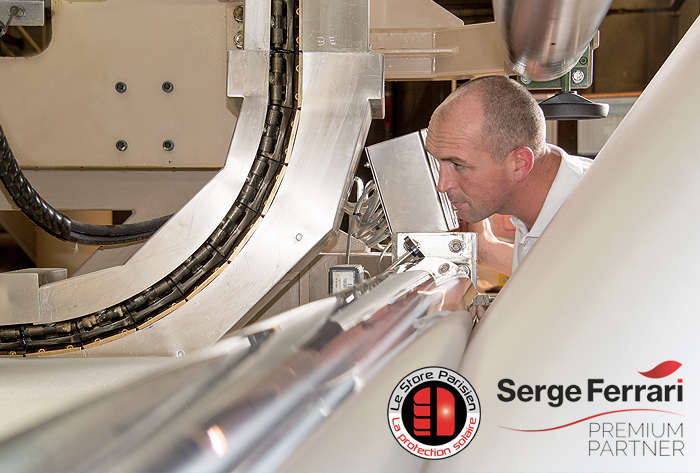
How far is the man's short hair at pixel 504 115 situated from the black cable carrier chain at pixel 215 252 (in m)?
0.41

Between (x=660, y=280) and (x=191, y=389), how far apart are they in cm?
25

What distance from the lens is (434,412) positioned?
0.97 feet

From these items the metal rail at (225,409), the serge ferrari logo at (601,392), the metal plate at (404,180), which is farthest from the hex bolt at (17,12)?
the serge ferrari logo at (601,392)

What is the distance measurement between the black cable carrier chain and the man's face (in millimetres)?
339

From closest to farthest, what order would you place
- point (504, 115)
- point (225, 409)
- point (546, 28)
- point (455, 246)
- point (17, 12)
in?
1. point (225, 409)
2. point (546, 28)
3. point (455, 246)
4. point (504, 115)
5. point (17, 12)

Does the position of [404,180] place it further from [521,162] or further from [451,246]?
[521,162]

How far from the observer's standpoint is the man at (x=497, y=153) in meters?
1.07

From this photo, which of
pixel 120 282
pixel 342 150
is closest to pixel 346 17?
pixel 342 150

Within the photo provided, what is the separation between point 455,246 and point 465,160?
21cm

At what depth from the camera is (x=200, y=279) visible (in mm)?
867

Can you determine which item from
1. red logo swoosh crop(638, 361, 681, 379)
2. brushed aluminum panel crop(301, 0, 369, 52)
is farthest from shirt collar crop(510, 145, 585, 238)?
red logo swoosh crop(638, 361, 681, 379)

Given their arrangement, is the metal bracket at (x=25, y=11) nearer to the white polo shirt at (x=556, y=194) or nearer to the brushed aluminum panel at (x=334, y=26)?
the brushed aluminum panel at (x=334, y=26)

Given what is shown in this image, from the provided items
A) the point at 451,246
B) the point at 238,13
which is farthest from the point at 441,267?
the point at 238,13

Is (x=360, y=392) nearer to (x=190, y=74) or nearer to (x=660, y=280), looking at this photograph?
(x=660, y=280)
